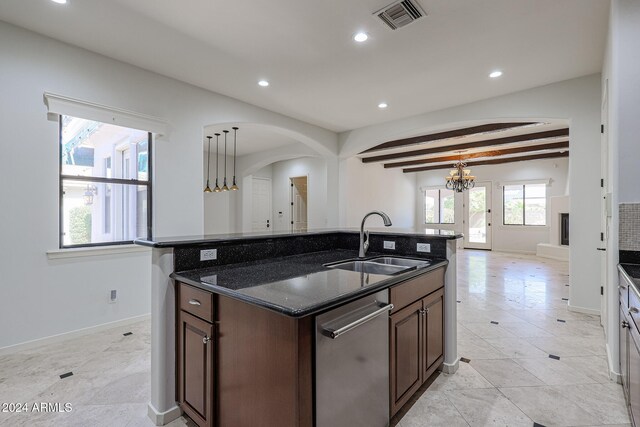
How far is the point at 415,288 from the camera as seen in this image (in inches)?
75.4

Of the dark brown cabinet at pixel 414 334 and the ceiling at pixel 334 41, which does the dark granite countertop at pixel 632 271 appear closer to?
the dark brown cabinet at pixel 414 334

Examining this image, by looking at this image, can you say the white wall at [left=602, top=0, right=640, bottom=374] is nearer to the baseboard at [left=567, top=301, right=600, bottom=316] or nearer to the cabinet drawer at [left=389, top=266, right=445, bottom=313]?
the cabinet drawer at [left=389, top=266, right=445, bottom=313]

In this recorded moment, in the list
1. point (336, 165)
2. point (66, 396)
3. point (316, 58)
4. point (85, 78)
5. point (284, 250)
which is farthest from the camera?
point (336, 165)

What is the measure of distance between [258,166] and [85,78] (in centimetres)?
495

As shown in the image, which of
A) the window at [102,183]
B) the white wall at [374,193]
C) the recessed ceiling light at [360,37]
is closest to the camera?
the recessed ceiling light at [360,37]

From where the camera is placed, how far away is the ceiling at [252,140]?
5.97 meters

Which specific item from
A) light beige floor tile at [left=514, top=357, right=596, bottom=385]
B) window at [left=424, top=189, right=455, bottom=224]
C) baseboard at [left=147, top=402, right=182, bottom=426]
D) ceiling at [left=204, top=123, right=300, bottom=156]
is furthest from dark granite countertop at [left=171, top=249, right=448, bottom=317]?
window at [left=424, top=189, right=455, bottom=224]

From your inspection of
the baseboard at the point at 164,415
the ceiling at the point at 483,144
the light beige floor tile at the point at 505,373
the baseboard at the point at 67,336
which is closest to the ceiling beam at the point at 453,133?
the ceiling at the point at 483,144

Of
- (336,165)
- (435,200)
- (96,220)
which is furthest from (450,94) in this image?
(435,200)

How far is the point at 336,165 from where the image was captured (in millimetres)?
6621

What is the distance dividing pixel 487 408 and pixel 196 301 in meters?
1.92

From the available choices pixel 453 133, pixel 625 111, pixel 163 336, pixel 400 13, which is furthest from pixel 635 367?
pixel 453 133

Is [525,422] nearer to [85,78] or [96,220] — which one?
[96,220]

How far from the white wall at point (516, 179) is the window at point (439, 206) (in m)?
0.25
